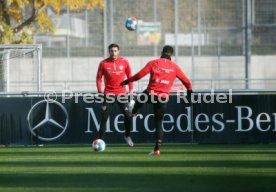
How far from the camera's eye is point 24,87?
4109 centimetres

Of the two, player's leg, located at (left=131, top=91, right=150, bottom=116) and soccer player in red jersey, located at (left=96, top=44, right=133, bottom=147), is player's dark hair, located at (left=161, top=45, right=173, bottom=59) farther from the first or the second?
soccer player in red jersey, located at (left=96, top=44, right=133, bottom=147)

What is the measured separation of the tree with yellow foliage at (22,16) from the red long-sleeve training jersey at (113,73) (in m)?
18.7

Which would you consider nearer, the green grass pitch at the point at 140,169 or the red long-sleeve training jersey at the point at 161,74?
the green grass pitch at the point at 140,169

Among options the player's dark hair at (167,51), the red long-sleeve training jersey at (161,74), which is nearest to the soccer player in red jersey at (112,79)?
the red long-sleeve training jersey at (161,74)

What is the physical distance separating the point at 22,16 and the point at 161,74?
2370cm

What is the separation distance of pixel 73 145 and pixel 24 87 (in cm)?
1901

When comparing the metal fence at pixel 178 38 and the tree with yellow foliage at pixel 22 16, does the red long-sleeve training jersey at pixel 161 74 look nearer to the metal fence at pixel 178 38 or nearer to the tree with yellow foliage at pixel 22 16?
the tree with yellow foliage at pixel 22 16

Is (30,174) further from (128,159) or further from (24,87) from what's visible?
(24,87)

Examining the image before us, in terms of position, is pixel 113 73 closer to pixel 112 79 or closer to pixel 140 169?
pixel 112 79

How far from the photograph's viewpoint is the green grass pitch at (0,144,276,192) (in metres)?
12.7

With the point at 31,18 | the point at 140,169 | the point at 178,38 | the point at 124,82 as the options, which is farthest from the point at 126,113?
the point at 178,38

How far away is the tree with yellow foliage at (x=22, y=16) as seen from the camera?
3866cm

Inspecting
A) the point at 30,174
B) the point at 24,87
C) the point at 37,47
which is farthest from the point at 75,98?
the point at 24,87

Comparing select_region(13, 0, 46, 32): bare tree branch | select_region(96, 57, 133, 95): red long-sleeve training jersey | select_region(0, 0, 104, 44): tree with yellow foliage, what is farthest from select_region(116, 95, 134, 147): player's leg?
select_region(13, 0, 46, 32): bare tree branch
